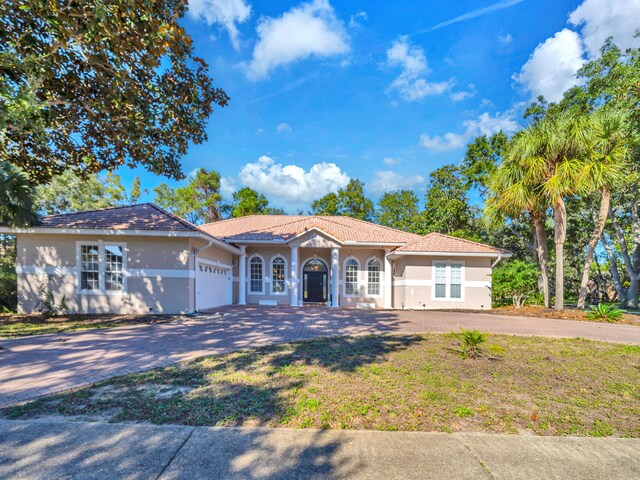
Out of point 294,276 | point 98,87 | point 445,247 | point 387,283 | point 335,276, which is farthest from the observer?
point 387,283

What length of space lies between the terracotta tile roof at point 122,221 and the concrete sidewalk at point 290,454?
9.39m

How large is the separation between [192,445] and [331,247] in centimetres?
1380

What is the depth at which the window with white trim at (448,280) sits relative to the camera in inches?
653

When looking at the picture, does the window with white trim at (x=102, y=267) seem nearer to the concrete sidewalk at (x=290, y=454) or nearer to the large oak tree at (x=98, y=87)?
the large oak tree at (x=98, y=87)

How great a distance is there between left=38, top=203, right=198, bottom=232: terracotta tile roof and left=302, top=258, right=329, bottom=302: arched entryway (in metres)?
8.15

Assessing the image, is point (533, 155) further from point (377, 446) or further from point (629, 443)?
point (377, 446)

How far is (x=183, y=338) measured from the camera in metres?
8.37

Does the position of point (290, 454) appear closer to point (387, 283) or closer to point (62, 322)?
point (62, 322)

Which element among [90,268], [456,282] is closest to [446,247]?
[456,282]

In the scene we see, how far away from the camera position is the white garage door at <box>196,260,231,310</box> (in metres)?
13.5

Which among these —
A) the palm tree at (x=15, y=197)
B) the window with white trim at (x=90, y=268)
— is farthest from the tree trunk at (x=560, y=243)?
the palm tree at (x=15, y=197)

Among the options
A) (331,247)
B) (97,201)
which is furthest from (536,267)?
(97,201)

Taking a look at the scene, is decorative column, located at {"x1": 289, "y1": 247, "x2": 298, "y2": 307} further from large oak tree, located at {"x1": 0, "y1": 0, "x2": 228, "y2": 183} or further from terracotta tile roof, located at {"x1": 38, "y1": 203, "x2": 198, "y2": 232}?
large oak tree, located at {"x1": 0, "y1": 0, "x2": 228, "y2": 183}

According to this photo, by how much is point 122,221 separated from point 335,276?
9845mm
